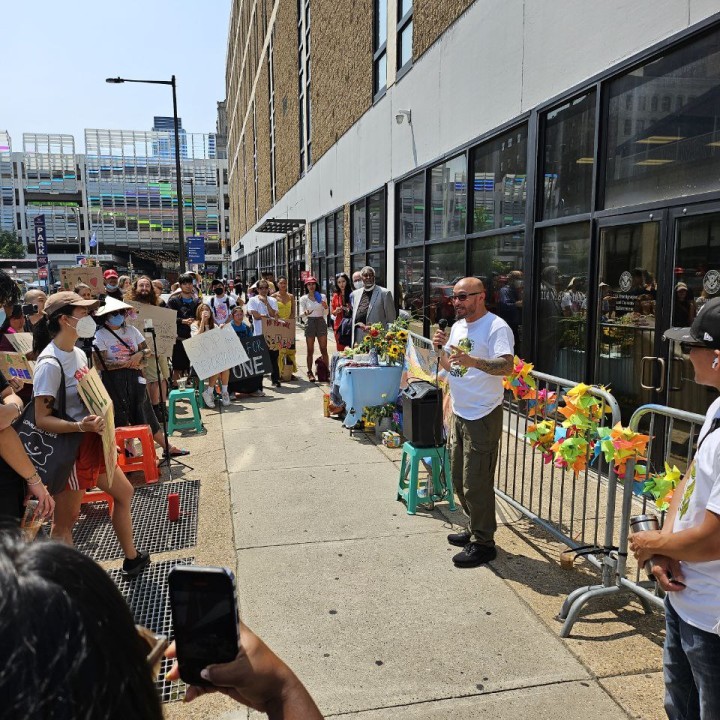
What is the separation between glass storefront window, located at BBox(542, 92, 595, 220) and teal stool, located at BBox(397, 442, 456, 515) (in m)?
3.00

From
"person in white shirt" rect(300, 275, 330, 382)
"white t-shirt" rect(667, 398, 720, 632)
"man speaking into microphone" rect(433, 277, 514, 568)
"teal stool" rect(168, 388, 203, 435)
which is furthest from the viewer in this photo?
"person in white shirt" rect(300, 275, 330, 382)

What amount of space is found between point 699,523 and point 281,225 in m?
22.6

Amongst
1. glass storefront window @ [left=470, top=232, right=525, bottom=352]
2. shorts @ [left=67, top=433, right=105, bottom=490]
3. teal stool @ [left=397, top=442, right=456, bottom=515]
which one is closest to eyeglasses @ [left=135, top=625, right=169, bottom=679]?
shorts @ [left=67, top=433, right=105, bottom=490]

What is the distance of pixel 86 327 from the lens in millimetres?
5930

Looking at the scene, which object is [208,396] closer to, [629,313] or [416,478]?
[416,478]

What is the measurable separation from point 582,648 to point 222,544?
2.66 metres

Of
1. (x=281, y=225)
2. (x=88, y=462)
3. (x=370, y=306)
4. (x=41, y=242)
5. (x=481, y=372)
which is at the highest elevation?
(x=281, y=225)

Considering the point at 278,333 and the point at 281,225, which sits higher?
the point at 281,225

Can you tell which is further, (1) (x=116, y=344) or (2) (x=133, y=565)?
(1) (x=116, y=344)

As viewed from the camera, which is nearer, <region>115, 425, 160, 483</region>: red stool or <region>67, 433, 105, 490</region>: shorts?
<region>67, 433, 105, 490</region>: shorts

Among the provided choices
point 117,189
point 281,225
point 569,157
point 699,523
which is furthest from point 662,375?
point 117,189

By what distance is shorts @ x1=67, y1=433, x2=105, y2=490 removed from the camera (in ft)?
12.9

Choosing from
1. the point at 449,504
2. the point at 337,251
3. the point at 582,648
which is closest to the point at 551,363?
the point at 449,504

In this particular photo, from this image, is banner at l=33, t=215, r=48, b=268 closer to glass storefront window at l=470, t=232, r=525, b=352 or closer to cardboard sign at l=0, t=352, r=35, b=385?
glass storefront window at l=470, t=232, r=525, b=352
